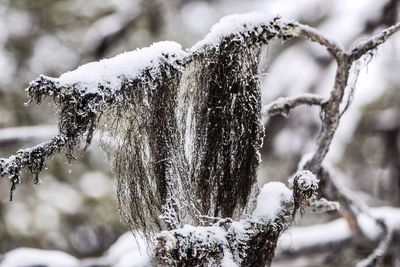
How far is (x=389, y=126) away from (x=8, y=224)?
4.06m

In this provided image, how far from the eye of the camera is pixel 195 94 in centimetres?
175

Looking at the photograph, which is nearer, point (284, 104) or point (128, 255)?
point (284, 104)

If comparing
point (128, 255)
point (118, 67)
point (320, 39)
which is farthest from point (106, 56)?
point (118, 67)

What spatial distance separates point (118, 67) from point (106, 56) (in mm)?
5401

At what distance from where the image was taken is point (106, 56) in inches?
272

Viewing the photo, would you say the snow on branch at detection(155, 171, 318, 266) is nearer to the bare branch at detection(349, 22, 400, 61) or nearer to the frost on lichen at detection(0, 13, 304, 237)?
the frost on lichen at detection(0, 13, 304, 237)

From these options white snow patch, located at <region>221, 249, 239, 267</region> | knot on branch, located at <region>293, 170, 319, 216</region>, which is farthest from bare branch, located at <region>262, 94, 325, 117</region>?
white snow patch, located at <region>221, 249, 239, 267</region>

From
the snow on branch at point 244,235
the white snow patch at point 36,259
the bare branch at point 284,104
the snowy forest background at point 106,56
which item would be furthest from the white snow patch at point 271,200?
the snowy forest background at point 106,56

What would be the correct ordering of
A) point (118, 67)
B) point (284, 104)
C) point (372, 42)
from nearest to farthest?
1. point (118, 67)
2. point (372, 42)
3. point (284, 104)

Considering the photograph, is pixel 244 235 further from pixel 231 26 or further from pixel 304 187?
pixel 231 26

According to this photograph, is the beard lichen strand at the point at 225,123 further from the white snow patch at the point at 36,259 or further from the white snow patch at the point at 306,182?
the white snow patch at the point at 36,259

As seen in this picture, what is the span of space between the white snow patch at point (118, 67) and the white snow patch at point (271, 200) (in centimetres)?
48

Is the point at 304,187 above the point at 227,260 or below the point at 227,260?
above

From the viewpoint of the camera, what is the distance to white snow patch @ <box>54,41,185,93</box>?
1.52 metres
